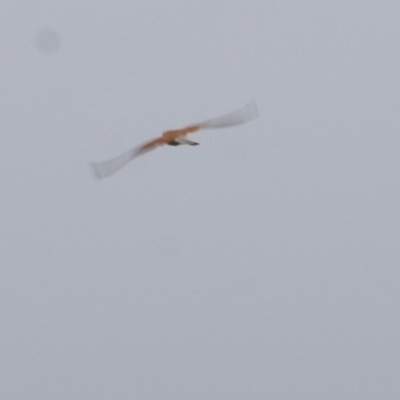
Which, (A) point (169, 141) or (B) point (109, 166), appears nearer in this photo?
(B) point (109, 166)

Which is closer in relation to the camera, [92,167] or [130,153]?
Answer: [92,167]

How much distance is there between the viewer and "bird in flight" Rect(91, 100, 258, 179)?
26.1ft

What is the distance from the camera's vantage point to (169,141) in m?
11.9

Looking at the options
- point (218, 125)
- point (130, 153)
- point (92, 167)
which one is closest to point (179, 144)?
point (130, 153)

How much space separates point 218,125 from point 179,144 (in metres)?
2.88

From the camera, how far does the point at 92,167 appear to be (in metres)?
7.96

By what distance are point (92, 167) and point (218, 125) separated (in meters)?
1.92

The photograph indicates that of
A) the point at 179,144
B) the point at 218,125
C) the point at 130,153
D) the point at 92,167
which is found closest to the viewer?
the point at 92,167

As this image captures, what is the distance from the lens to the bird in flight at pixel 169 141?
7.94 meters

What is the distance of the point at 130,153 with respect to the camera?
998cm

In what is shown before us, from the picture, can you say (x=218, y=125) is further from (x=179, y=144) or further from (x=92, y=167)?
(x=179, y=144)

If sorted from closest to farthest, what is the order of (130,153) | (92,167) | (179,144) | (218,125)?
(92,167)
(218,125)
(130,153)
(179,144)

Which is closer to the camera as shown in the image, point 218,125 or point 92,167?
point 92,167

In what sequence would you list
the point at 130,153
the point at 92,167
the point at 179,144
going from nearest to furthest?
the point at 92,167 → the point at 130,153 → the point at 179,144
